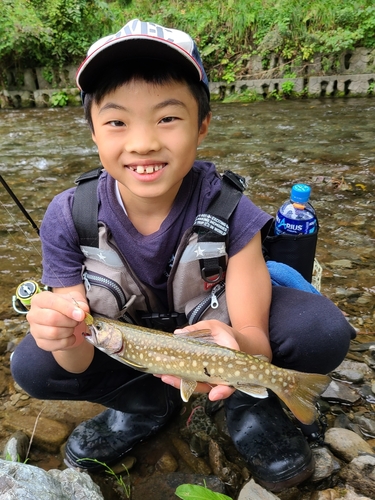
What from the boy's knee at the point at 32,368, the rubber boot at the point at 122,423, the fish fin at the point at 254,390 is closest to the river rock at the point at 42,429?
the rubber boot at the point at 122,423

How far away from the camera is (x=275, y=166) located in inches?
284

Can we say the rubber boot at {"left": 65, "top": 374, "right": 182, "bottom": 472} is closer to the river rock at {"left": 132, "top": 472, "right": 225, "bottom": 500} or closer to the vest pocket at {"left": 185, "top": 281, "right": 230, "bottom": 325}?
the river rock at {"left": 132, "top": 472, "right": 225, "bottom": 500}

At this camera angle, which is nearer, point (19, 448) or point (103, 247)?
point (103, 247)

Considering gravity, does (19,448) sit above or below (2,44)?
below

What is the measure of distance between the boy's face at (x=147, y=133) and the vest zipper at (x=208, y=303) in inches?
25.5

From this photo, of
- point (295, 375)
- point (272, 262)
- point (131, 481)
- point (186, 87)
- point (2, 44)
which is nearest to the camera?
point (295, 375)

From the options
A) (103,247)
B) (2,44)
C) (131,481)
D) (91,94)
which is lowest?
(131,481)

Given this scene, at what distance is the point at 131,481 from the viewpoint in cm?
232

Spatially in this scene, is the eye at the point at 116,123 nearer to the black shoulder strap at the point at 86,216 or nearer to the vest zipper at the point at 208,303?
the black shoulder strap at the point at 86,216

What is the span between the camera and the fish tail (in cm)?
188

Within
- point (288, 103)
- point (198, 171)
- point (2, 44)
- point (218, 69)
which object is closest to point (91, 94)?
point (198, 171)

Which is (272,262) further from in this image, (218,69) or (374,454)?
(218,69)

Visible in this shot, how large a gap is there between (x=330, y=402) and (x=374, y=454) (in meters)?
0.46

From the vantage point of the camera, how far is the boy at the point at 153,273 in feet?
6.28
